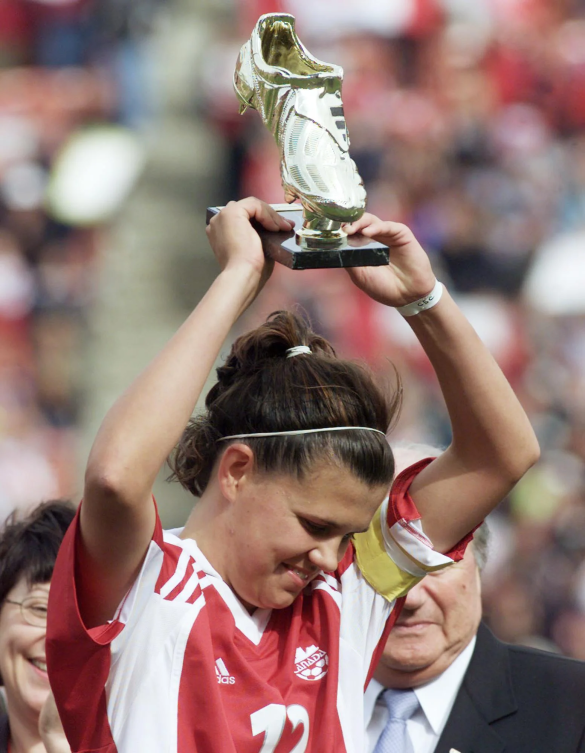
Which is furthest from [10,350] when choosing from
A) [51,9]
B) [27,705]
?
[27,705]

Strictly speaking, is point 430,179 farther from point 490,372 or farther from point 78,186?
point 490,372

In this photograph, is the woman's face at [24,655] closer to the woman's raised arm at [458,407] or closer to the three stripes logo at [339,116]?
the woman's raised arm at [458,407]

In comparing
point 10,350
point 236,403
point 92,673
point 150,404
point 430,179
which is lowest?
point 10,350

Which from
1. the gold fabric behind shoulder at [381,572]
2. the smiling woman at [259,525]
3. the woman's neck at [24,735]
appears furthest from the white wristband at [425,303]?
the woman's neck at [24,735]

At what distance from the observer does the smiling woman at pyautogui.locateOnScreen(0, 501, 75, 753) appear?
2285mm

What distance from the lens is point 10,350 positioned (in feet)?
21.0

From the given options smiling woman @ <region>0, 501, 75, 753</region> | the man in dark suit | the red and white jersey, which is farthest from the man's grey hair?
smiling woman @ <region>0, 501, 75, 753</region>

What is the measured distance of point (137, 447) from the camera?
1439 mm

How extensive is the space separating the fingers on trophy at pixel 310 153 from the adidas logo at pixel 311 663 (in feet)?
1.98

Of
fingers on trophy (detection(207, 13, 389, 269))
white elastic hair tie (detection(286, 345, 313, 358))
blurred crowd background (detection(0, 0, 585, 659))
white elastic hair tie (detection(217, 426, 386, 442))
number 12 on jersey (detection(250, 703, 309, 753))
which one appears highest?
fingers on trophy (detection(207, 13, 389, 269))

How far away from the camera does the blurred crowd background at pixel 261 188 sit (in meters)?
6.04

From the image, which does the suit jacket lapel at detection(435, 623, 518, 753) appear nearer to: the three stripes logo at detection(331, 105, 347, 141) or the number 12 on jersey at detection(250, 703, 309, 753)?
the number 12 on jersey at detection(250, 703, 309, 753)

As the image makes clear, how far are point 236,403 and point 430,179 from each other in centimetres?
488

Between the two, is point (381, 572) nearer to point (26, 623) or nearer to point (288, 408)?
point (288, 408)
